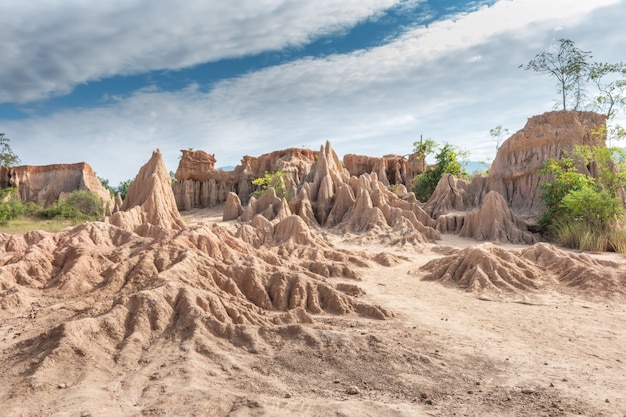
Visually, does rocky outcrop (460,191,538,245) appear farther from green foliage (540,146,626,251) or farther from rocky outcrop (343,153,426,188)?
rocky outcrop (343,153,426,188)

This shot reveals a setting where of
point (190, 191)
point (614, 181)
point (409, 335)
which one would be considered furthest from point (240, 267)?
point (190, 191)

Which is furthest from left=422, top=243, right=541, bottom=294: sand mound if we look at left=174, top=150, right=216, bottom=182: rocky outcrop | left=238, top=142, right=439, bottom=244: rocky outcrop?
left=174, top=150, right=216, bottom=182: rocky outcrop

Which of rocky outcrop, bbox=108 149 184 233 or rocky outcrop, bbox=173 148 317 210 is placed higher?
rocky outcrop, bbox=173 148 317 210

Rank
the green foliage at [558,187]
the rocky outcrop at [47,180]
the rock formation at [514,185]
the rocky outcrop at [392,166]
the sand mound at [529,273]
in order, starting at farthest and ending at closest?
the rocky outcrop at [392,166] → the rocky outcrop at [47,180] → the rock formation at [514,185] → the green foliage at [558,187] → the sand mound at [529,273]

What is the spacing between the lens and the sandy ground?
4309 mm

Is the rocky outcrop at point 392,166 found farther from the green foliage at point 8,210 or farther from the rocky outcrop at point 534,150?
the green foliage at point 8,210

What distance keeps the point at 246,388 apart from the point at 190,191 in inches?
1522

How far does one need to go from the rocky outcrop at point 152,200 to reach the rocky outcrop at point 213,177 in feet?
67.1

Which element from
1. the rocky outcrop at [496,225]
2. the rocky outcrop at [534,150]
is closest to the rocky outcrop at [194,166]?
the rocky outcrop at [534,150]

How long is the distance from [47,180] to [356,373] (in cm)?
5215

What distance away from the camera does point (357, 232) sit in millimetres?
20297

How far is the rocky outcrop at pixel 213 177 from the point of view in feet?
136

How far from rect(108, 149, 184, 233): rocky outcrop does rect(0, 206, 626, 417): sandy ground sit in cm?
1032

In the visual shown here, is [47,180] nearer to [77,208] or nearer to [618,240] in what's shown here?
[77,208]
